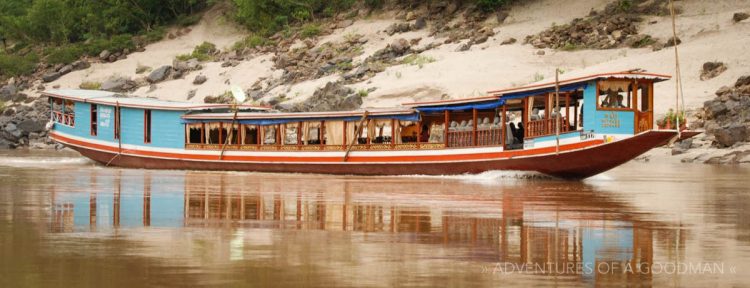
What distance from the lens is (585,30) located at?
48.0 meters

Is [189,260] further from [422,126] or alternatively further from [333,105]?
[333,105]

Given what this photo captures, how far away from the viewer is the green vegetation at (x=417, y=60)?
46.7 meters

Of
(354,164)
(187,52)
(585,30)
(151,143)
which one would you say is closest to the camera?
(354,164)

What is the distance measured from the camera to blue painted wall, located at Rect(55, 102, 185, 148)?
104 feet

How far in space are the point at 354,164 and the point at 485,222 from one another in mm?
14832

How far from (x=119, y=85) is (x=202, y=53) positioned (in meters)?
5.00

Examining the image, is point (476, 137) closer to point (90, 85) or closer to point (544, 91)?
point (544, 91)

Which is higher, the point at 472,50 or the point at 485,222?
the point at 472,50

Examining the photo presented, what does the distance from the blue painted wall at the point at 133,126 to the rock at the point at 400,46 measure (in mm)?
19269

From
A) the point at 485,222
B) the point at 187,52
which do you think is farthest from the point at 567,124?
the point at 187,52

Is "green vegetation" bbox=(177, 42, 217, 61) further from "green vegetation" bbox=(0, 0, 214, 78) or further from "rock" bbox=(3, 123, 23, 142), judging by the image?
"rock" bbox=(3, 123, 23, 142)

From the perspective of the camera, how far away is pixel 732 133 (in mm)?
31438

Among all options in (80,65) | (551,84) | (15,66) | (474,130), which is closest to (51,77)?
(80,65)

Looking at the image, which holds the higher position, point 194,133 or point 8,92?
point 8,92
